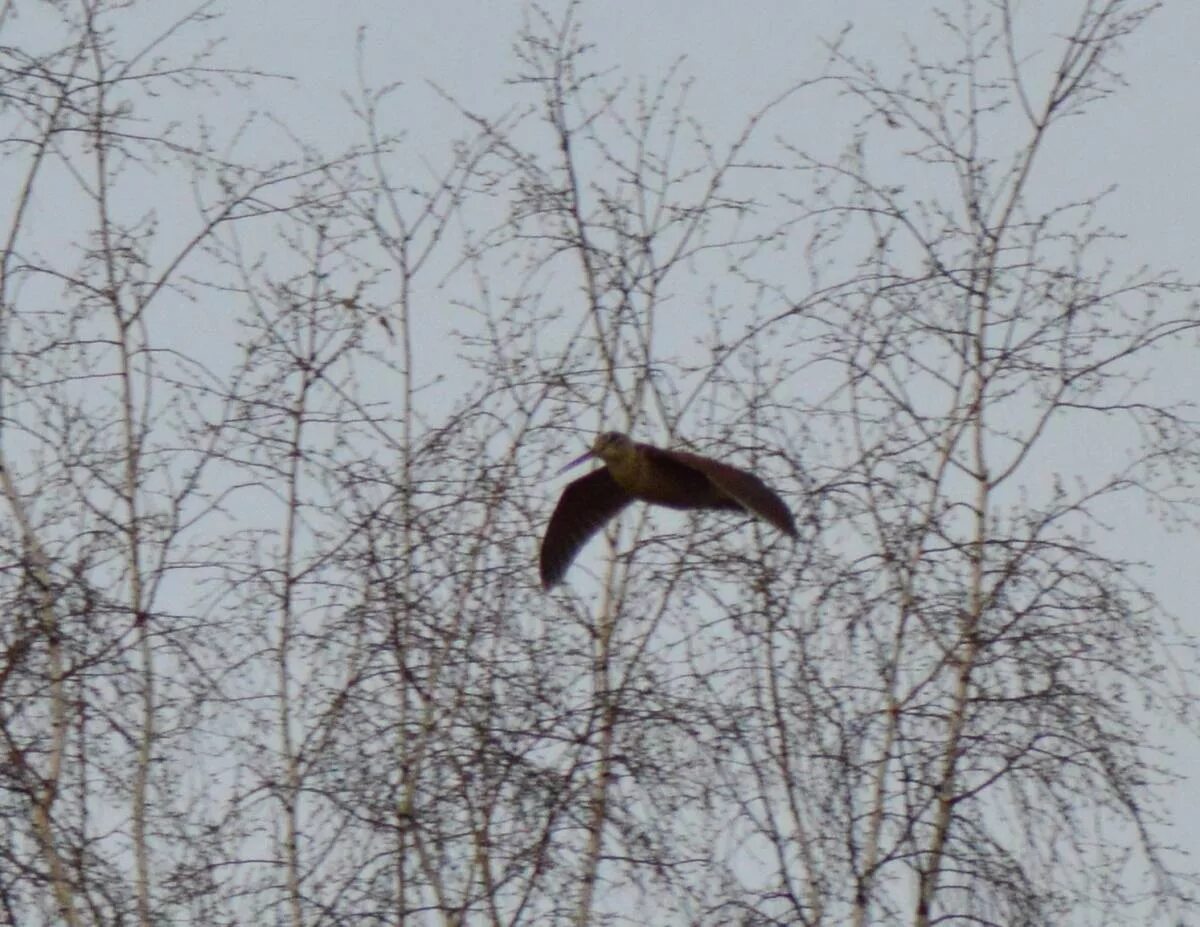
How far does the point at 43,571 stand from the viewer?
815cm

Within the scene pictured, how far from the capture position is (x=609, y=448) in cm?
897

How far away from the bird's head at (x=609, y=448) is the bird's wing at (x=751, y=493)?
362 mm

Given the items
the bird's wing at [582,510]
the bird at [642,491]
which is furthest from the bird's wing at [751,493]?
the bird's wing at [582,510]

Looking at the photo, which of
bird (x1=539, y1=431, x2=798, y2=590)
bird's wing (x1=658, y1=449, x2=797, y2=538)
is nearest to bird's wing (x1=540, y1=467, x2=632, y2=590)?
bird (x1=539, y1=431, x2=798, y2=590)

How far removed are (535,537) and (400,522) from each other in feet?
1.62

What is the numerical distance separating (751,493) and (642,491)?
1.93 feet

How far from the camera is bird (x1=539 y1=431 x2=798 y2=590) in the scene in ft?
28.1

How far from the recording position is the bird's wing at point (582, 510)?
9.09m

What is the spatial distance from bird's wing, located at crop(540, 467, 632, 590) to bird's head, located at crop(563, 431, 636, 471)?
211mm

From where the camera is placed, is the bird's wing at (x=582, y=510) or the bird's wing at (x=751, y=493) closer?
the bird's wing at (x=751, y=493)

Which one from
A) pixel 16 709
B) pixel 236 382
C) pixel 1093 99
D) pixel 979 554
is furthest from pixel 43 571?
pixel 1093 99

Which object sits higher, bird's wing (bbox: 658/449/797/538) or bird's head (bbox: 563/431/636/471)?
bird's head (bbox: 563/431/636/471)

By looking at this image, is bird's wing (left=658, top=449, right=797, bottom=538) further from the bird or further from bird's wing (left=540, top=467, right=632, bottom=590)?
bird's wing (left=540, top=467, right=632, bottom=590)

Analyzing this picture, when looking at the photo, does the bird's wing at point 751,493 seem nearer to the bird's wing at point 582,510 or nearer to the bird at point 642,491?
the bird at point 642,491
